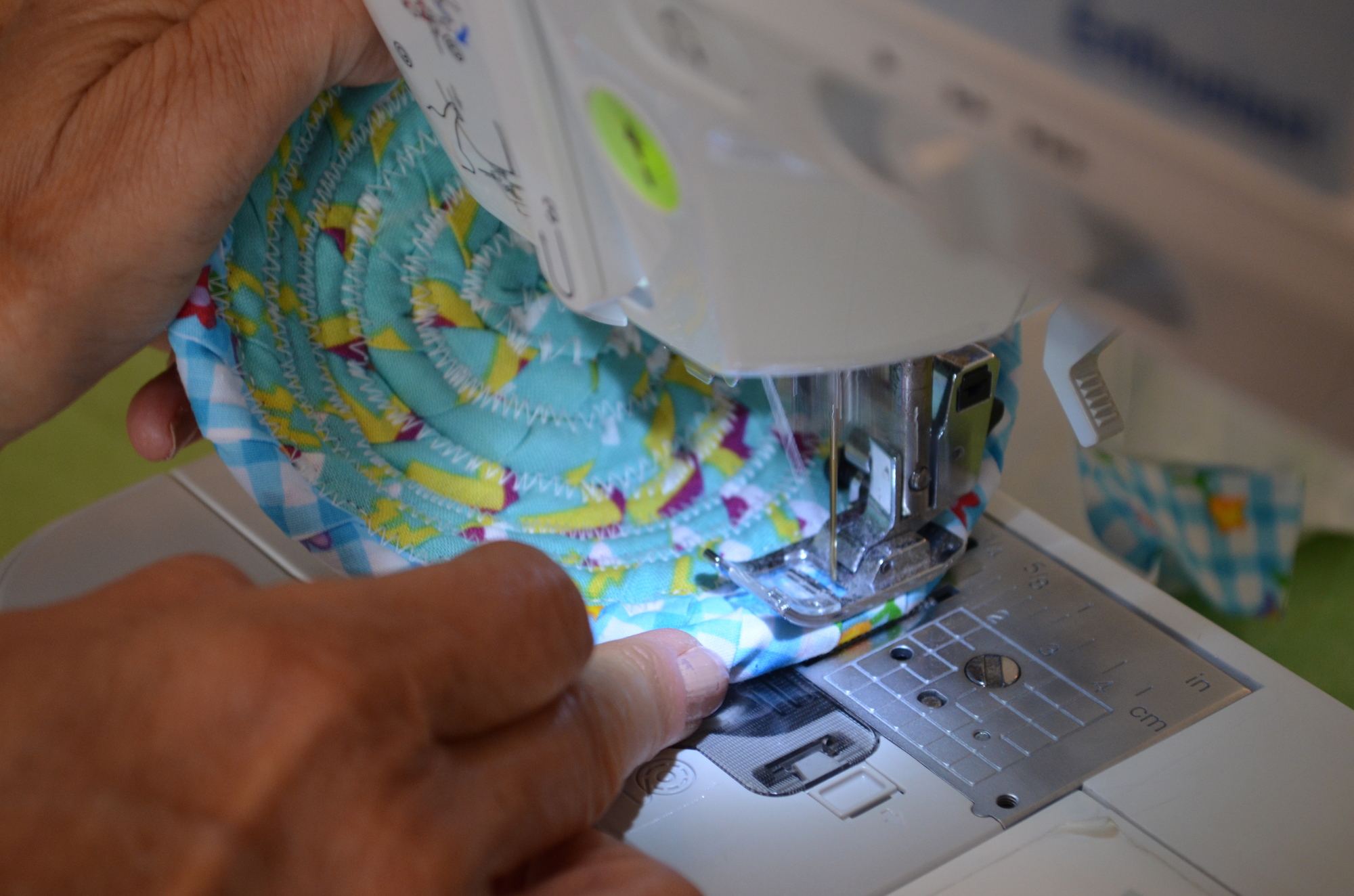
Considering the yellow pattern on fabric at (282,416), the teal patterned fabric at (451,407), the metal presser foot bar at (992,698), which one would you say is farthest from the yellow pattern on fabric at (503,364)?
the metal presser foot bar at (992,698)

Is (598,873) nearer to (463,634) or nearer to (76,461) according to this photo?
(463,634)

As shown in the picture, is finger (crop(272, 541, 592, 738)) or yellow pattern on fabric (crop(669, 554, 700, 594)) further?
yellow pattern on fabric (crop(669, 554, 700, 594))

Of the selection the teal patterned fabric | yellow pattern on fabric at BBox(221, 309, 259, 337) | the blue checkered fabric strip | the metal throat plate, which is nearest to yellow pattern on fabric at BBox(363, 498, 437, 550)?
the teal patterned fabric

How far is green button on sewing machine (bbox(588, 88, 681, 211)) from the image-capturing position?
333mm

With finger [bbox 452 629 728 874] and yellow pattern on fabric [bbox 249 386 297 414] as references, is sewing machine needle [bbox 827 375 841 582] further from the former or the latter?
yellow pattern on fabric [bbox 249 386 297 414]

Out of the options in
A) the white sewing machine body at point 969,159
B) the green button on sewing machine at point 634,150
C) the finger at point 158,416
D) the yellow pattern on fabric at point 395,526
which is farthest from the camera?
the finger at point 158,416

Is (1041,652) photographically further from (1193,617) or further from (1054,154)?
(1054,154)

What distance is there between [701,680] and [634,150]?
27 centimetres

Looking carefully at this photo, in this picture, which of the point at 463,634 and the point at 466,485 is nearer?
the point at 463,634

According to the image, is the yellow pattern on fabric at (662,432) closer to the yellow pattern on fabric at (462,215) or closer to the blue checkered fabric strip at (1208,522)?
the yellow pattern on fabric at (462,215)

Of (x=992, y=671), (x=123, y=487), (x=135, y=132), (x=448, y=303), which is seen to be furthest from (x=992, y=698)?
(x=123, y=487)

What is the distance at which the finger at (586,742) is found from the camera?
1.22ft

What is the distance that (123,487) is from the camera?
3.49 feet

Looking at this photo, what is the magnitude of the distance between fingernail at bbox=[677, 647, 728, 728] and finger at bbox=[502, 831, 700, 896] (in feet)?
0.35
